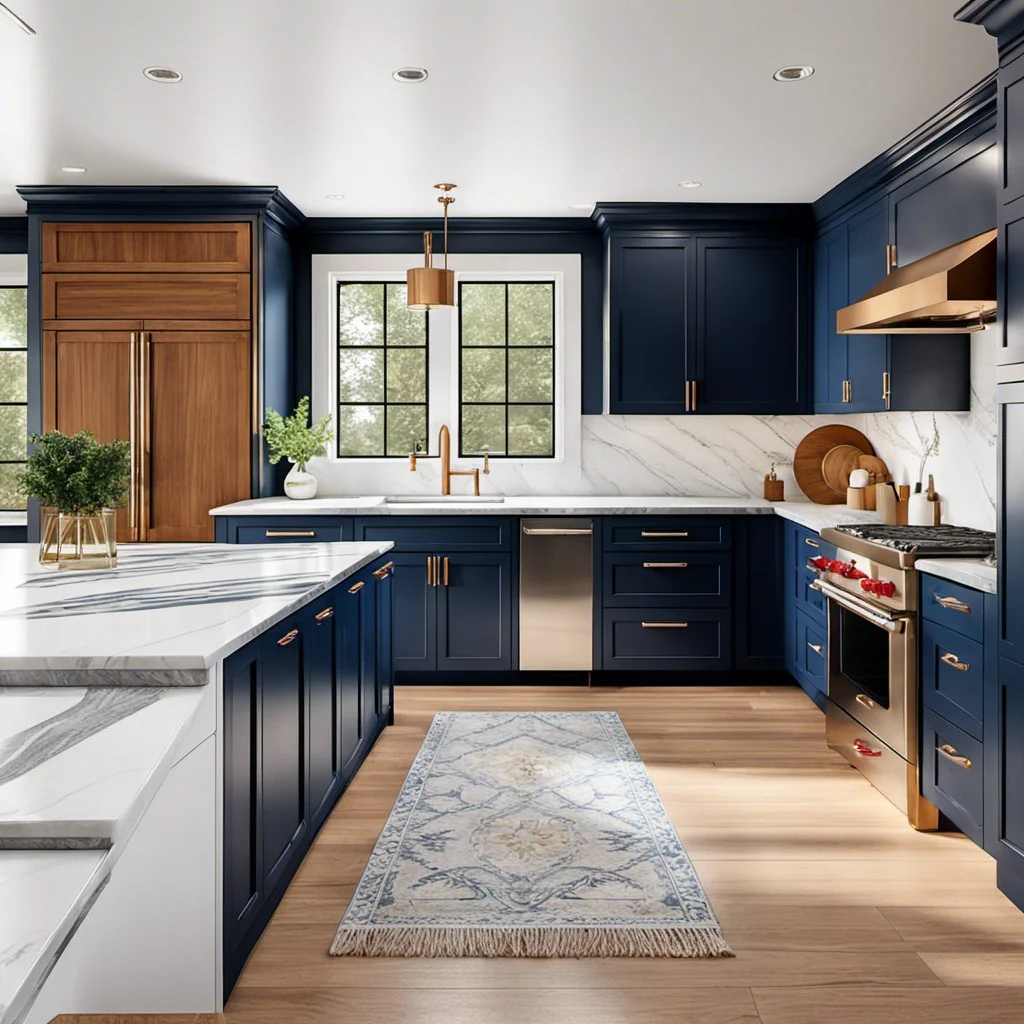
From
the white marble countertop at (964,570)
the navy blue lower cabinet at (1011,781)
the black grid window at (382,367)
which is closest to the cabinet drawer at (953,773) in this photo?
the navy blue lower cabinet at (1011,781)

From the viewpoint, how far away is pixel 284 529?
16.3 feet

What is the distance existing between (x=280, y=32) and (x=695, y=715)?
10.9 ft

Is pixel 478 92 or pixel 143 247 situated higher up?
pixel 478 92

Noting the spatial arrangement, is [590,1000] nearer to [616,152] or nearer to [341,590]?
[341,590]

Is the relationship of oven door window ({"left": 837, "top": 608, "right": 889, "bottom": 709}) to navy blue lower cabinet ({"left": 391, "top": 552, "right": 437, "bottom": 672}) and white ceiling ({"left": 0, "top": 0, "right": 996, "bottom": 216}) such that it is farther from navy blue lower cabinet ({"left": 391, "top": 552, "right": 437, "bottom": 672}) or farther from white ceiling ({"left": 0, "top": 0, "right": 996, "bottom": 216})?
navy blue lower cabinet ({"left": 391, "top": 552, "right": 437, "bottom": 672})

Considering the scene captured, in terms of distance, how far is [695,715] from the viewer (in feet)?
15.2

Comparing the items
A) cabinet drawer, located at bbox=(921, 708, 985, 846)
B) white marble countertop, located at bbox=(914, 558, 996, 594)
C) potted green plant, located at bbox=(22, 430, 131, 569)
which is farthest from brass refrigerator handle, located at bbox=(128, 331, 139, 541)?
cabinet drawer, located at bbox=(921, 708, 985, 846)

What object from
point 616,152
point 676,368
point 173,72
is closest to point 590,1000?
point 173,72

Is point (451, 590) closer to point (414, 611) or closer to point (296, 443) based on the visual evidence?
point (414, 611)

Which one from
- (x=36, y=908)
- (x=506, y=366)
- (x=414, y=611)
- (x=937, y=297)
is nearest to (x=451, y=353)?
(x=506, y=366)

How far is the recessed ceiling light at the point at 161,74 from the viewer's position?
3.33 m

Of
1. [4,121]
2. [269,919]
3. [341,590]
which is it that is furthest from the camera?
[4,121]

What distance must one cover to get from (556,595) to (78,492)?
9.09 ft

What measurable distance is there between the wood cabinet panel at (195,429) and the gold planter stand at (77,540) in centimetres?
215
